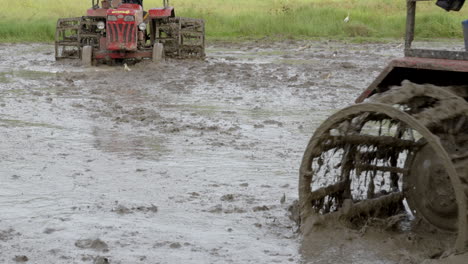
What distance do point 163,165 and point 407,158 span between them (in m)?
3.02

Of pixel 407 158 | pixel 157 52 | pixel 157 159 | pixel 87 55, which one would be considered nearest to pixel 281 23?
pixel 157 52

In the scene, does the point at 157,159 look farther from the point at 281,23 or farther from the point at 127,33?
the point at 281,23

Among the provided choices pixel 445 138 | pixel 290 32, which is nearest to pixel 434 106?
pixel 445 138

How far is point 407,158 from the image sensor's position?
534 cm

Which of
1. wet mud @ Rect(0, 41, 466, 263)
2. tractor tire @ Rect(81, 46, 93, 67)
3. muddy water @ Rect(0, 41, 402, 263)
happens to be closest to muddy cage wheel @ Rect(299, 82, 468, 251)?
wet mud @ Rect(0, 41, 466, 263)

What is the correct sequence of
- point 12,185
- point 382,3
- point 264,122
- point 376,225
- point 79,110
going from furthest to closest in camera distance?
1. point 382,3
2. point 79,110
3. point 264,122
4. point 12,185
5. point 376,225

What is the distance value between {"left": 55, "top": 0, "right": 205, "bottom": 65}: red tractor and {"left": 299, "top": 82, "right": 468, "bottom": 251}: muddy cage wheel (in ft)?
36.2

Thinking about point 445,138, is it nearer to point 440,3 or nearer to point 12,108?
point 440,3

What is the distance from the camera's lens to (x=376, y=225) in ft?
18.0

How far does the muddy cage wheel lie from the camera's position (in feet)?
14.9

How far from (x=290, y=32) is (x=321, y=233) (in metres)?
21.2

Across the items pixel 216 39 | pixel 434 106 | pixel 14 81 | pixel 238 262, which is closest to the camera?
pixel 434 106

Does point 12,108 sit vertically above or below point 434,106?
below

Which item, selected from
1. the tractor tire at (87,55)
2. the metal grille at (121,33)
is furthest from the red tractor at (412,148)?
the tractor tire at (87,55)
